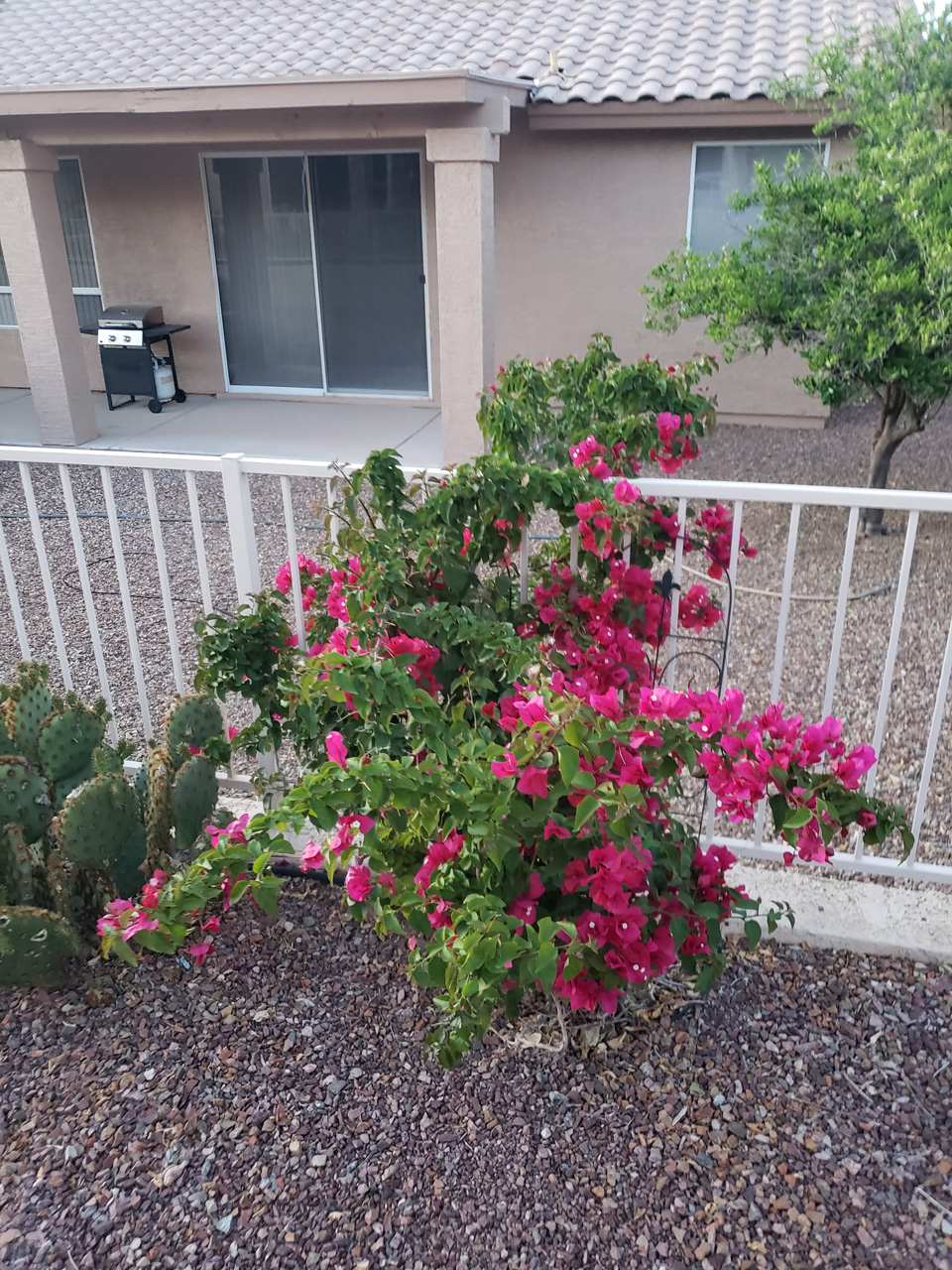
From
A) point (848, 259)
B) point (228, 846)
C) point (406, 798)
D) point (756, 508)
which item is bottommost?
point (756, 508)

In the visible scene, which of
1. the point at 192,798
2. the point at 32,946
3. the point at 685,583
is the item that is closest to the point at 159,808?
the point at 192,798

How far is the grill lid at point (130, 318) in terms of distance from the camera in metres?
8.38

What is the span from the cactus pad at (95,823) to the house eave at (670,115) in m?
6.70

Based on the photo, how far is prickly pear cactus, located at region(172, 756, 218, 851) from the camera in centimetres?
233

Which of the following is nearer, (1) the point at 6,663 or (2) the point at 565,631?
(2) the point at 565,631

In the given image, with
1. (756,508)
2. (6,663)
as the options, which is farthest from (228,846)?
(756,508)

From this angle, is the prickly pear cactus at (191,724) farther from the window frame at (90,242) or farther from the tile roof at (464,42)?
the window frame at (90,242)

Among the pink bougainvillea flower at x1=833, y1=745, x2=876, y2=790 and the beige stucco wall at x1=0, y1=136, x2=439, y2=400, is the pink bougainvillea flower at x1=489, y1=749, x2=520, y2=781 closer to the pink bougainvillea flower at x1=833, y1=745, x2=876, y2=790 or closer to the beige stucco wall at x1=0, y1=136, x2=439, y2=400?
the pink bougainvillea flower at x1=833, y1=745, x2=876, y2=790

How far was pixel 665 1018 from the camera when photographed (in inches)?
82.0

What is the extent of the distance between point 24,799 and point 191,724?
42 cm

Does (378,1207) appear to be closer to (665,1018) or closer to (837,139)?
(665,1018)

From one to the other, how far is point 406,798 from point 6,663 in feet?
10.6

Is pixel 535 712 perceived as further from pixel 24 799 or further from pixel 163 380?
pixel 163 380

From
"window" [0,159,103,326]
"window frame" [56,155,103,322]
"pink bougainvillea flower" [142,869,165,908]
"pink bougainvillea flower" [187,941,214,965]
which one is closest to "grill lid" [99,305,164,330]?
"window frame" [56,155,103,322]
